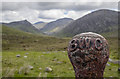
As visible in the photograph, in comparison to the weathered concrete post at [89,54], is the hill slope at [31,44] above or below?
below

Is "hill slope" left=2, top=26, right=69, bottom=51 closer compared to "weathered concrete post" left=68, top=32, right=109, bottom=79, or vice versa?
"weathered concrete post" left=68, top=32, right=109, bottom=79

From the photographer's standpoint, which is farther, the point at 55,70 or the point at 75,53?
the point at 55,70

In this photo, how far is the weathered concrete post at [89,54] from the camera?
23.1 feet

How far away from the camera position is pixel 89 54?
7043 millimetres

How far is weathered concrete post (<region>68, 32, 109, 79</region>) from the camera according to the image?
277 inches

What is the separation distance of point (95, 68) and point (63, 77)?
4.59 meters

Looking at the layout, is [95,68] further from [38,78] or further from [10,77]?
[10,77]

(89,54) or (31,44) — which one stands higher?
(89,54)

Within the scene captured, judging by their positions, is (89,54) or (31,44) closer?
A: (89,54)

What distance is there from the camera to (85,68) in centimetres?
730

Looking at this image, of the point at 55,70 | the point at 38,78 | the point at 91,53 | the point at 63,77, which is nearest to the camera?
the point at 91,53

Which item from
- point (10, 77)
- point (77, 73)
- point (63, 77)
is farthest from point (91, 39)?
point (10, 77)

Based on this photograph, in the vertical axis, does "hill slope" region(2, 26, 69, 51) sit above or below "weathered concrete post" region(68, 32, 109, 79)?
below

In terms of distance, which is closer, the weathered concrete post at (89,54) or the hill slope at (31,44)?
the weathered concrete post at (89,54)
